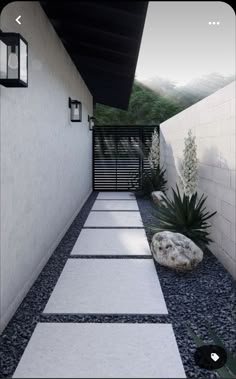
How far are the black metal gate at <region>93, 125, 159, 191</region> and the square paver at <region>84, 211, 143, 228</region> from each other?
4273mm

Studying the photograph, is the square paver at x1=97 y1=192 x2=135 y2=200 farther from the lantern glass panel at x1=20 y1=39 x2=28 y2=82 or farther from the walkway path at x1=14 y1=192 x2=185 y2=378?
the lantern glass panel at x1=20 y1=39 x2=28 y2=82

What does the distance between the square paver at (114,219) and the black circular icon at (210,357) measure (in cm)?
400

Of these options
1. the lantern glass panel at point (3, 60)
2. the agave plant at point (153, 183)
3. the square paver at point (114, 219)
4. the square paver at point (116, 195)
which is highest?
the lantern glass panel at point (3, 60)

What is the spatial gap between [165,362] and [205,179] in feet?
11.0

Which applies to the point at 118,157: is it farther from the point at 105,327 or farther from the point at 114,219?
the point at 105,327

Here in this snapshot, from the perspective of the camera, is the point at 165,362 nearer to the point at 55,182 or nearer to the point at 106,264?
the point at 106,264

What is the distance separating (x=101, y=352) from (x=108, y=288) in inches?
44.6

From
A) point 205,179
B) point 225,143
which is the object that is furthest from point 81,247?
point 225,143

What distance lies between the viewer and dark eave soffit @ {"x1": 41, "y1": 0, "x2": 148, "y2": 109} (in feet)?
11.8

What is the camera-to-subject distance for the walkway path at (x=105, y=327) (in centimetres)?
223

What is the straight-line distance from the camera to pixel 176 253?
13.2 feet

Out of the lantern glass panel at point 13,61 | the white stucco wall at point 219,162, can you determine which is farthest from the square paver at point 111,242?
the lantern glass panel at point 13,61

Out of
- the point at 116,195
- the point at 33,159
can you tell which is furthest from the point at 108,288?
the point at 116,195

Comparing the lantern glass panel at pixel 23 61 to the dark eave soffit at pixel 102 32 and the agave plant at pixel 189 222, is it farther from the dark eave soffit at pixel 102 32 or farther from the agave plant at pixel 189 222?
the agave plant at pixel 189 222
